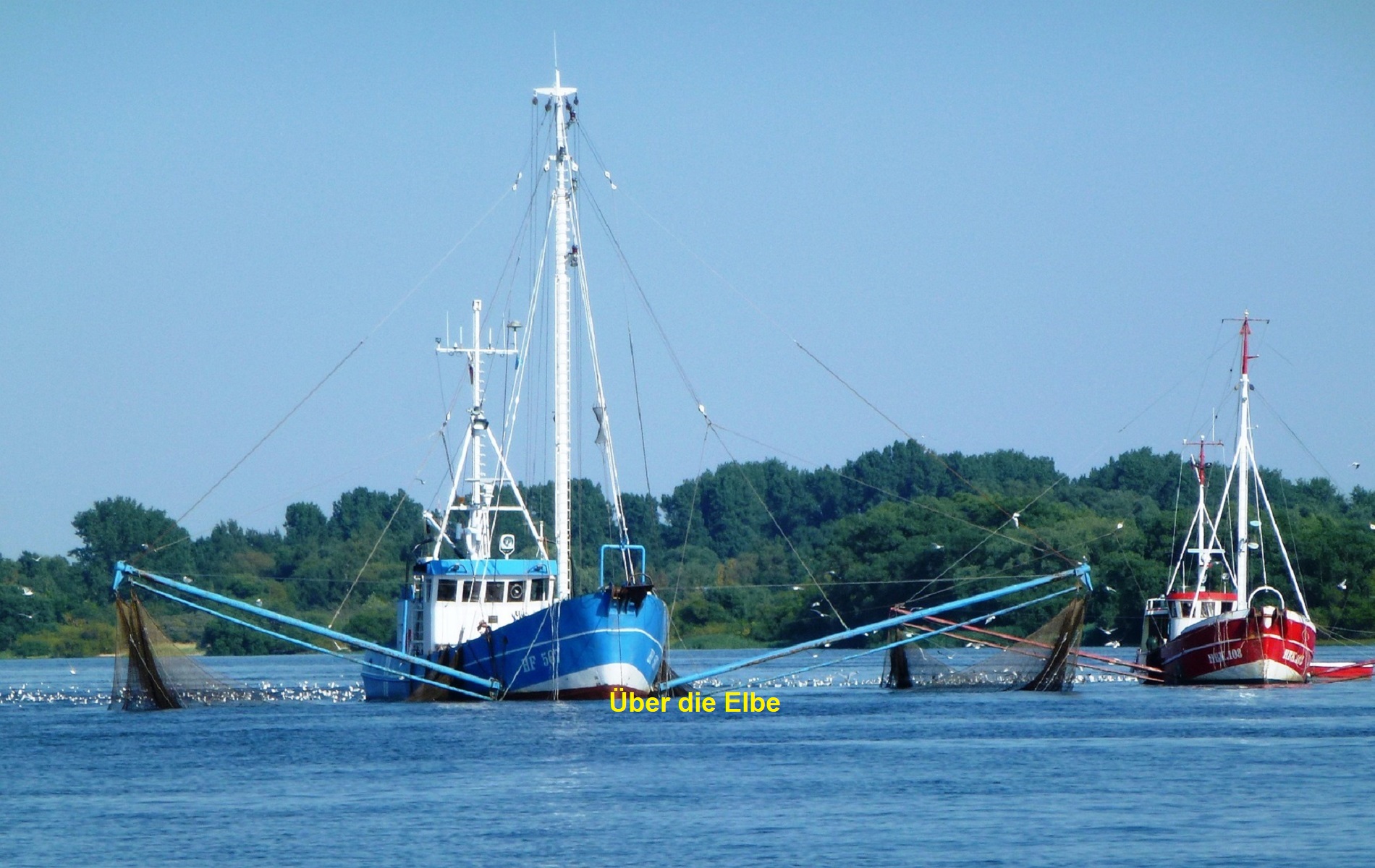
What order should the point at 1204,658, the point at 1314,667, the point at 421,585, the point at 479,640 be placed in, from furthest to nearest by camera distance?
the point at 1314,667 < the point at 1204,658 < the point at 421,585 < the point at 479,640

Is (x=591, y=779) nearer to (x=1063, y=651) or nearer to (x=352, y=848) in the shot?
(x=352, y=848)

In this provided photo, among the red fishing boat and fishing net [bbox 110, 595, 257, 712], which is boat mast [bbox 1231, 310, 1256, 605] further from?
fishing net [bbox 110, 595, 257, 712]

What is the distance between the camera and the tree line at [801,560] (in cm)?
11456

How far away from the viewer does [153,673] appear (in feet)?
183

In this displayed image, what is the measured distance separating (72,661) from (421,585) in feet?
303

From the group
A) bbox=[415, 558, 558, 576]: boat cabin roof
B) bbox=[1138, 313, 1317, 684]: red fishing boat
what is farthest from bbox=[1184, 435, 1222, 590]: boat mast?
bbox=[415, 558, 558, 576]: boat cabin roof

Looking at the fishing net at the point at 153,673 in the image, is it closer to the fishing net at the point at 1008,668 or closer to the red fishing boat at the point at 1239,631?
Result: the fishing net at the point at 1008,668

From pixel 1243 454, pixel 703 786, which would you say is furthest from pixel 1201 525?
pixel 703 786

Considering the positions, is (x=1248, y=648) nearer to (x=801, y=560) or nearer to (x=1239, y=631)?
(x=1239, y=631)

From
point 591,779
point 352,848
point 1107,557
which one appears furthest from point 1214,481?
point 352,848

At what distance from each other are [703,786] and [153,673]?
23.9 m

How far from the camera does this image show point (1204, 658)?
219 ft

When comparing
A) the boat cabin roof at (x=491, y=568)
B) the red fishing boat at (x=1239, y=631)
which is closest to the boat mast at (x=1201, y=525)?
the red fishing boat at (x=1239, y=631)

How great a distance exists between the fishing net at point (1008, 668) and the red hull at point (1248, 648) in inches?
162
